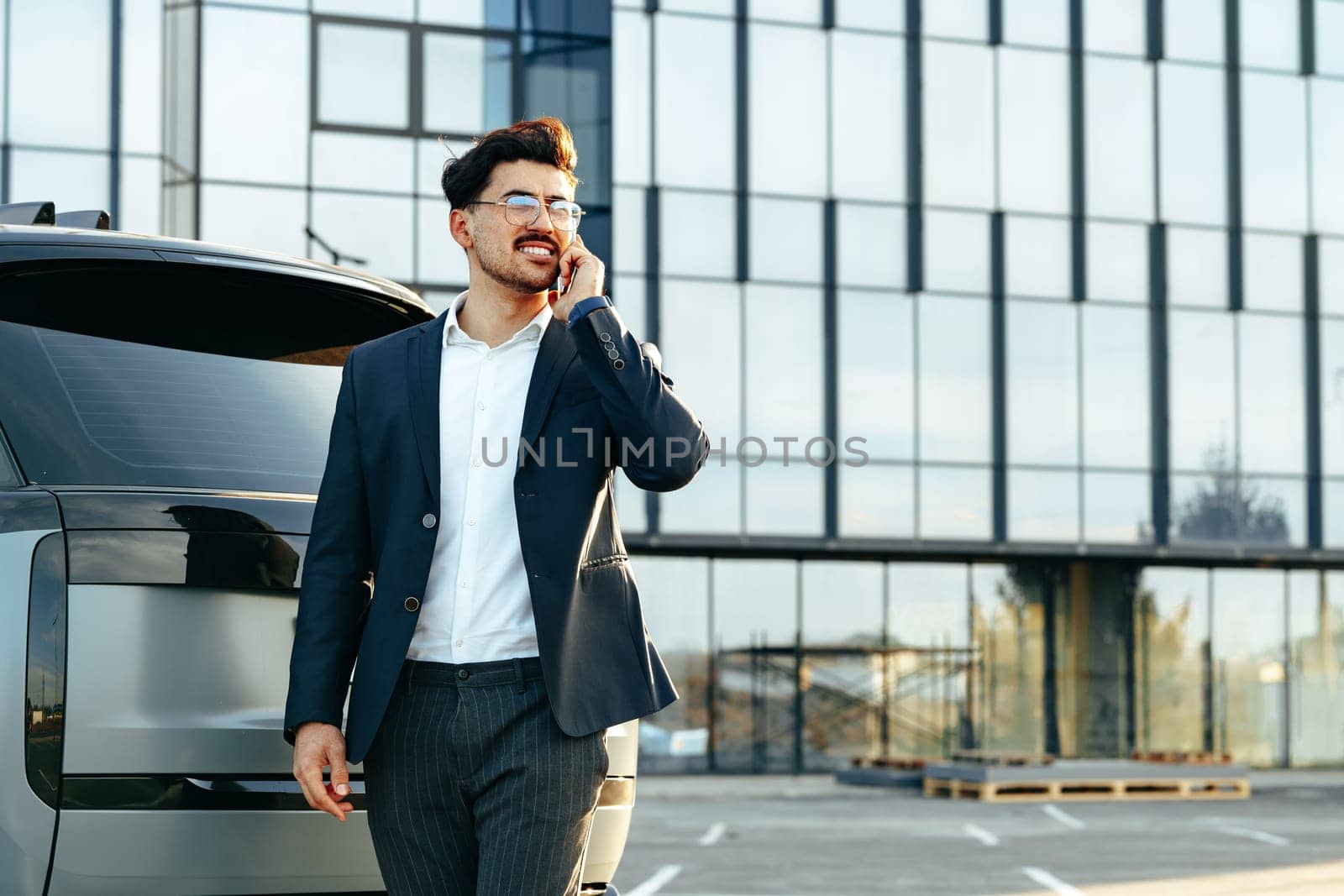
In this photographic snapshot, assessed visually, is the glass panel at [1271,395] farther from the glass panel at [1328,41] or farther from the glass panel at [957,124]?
the glass panel at [957,124]

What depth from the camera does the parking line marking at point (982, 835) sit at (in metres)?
13.4

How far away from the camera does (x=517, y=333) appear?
3.09m

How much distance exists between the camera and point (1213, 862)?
11617mm

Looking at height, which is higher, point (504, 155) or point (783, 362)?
point (783, 362)

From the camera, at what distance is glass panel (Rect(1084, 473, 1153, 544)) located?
85.3 feet

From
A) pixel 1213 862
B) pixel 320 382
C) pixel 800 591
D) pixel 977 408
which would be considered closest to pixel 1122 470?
pixel 977 408

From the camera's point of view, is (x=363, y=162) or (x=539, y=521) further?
(x=363, y=162)

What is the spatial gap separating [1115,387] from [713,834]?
46.5 ft

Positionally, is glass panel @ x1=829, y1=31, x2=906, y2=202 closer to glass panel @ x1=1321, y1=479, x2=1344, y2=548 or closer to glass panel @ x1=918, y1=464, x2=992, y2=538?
glass panel @ x1=918, y1=464, x2=992, y2=538

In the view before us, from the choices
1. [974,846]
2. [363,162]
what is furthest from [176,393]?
[363,162]

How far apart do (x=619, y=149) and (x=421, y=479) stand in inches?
868

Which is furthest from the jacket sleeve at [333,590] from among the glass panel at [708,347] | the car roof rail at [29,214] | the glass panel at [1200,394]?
the glass panel at [1200,394]

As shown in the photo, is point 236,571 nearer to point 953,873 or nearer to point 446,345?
point 446,345

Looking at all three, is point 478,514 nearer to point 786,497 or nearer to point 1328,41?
point 786,497
